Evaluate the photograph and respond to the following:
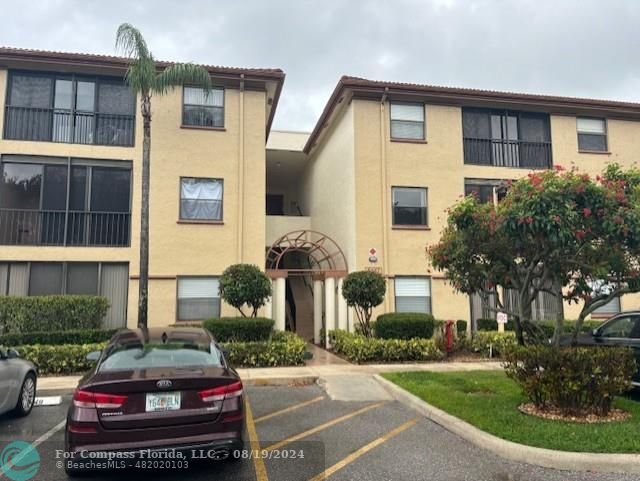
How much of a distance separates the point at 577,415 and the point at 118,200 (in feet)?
42.0

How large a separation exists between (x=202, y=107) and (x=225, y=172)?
221 centimetres

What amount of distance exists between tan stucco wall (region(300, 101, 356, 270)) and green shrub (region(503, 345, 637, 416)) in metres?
8.65

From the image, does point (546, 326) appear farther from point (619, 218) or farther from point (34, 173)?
point (34, 173)

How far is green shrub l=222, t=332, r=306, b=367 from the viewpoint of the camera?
11648mm

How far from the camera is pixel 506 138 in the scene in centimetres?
1700

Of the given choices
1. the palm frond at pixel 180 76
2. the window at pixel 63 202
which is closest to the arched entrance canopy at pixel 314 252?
the window at pixel 63 202

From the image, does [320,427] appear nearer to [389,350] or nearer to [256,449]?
[256,449]

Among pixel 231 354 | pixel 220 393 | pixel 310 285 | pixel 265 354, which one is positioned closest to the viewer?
pixel 220 393

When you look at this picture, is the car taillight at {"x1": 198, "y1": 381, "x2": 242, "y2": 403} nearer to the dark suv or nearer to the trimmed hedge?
the trimmed hedge

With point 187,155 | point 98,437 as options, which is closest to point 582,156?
point 187,155

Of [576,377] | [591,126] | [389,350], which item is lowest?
[389,350]

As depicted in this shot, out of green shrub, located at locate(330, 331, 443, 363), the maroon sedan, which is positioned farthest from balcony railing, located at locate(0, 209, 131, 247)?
the maroon sedan

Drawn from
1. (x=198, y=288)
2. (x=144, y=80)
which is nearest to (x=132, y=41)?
(x=144, y=80)

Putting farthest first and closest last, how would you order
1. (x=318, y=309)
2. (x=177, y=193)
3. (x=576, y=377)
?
(x=318, y=309) < (x=177, y=193) < (x=576, y=377)
